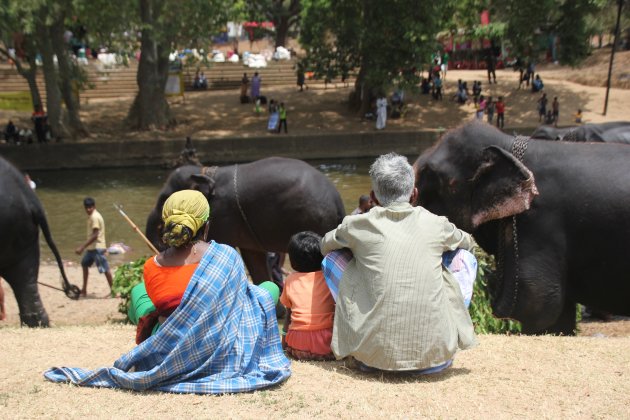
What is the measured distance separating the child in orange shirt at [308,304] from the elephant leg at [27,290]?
520cm

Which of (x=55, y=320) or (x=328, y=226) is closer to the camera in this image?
(x=328, y=226)

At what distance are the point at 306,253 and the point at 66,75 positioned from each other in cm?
2405

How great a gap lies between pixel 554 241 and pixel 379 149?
2153 cm

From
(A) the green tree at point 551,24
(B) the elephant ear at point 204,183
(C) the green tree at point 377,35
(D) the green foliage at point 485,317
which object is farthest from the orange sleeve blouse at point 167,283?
(A) the green tree at point 551,24

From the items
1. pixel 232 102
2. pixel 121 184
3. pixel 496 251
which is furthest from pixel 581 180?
pixel 232 102

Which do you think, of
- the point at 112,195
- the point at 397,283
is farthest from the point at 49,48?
the point at 397,283

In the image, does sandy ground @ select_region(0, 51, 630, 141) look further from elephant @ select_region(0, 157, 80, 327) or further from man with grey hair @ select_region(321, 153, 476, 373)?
man with grey hair @ select_region(321, 153, 476, 373)

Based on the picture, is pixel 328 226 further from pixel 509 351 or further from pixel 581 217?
pixel 509 351

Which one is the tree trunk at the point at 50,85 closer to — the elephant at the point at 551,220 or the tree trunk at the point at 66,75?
the tree trunk at the point at 66,75

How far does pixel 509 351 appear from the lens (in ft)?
17.4

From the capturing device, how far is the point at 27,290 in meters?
9.48

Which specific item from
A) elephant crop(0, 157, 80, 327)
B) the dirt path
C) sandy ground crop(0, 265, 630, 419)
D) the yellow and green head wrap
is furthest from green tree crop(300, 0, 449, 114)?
the yellow and green head wrap

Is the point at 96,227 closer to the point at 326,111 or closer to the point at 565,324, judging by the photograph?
the point at 565,324

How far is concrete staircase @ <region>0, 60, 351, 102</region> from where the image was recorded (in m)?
35.3
